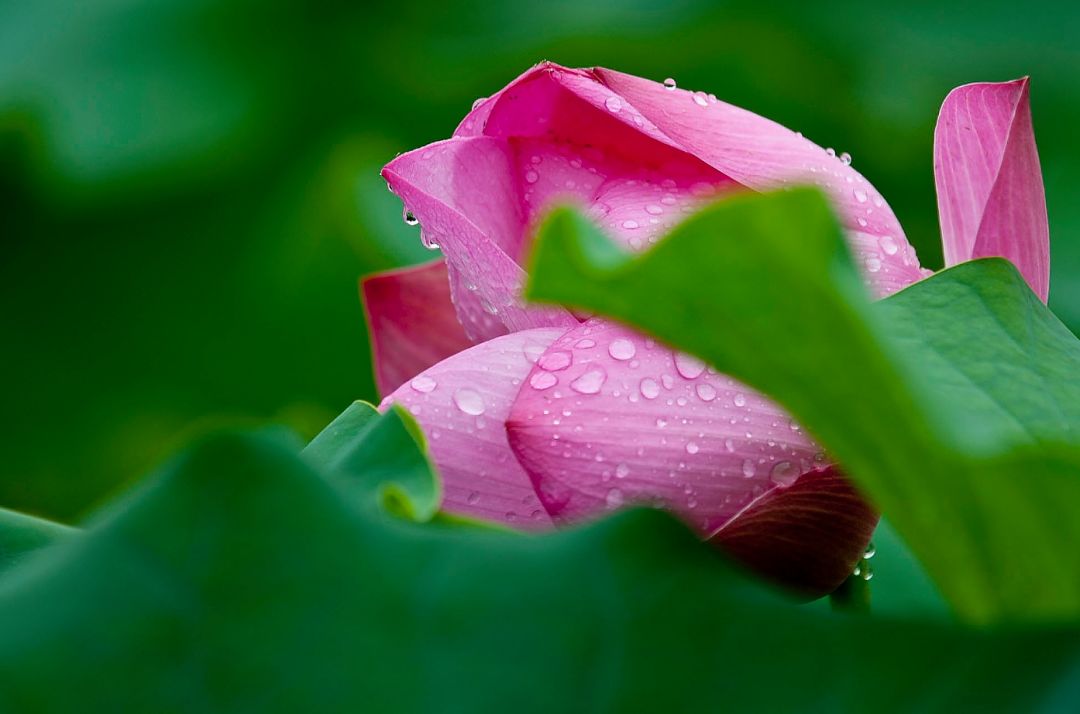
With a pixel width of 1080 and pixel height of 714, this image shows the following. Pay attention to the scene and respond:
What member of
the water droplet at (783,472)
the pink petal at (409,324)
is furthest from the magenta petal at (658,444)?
the pink petal at (409,324)

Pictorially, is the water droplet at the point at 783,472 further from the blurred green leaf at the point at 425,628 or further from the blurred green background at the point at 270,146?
the blurred green background at the point at 270,146

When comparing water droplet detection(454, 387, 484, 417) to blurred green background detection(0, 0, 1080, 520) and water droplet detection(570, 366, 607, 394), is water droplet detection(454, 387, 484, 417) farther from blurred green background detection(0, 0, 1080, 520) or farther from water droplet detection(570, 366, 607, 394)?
blurred green background detection(0, 0, 1080, 520)

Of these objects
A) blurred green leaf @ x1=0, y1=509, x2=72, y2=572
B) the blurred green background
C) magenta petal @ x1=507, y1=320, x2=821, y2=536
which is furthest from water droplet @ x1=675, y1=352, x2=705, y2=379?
the blurred green background

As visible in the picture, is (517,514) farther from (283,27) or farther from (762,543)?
(283,27)

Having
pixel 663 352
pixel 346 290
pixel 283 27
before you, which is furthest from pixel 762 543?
pixel 283 27

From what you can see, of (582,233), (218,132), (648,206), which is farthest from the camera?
(218,132)
